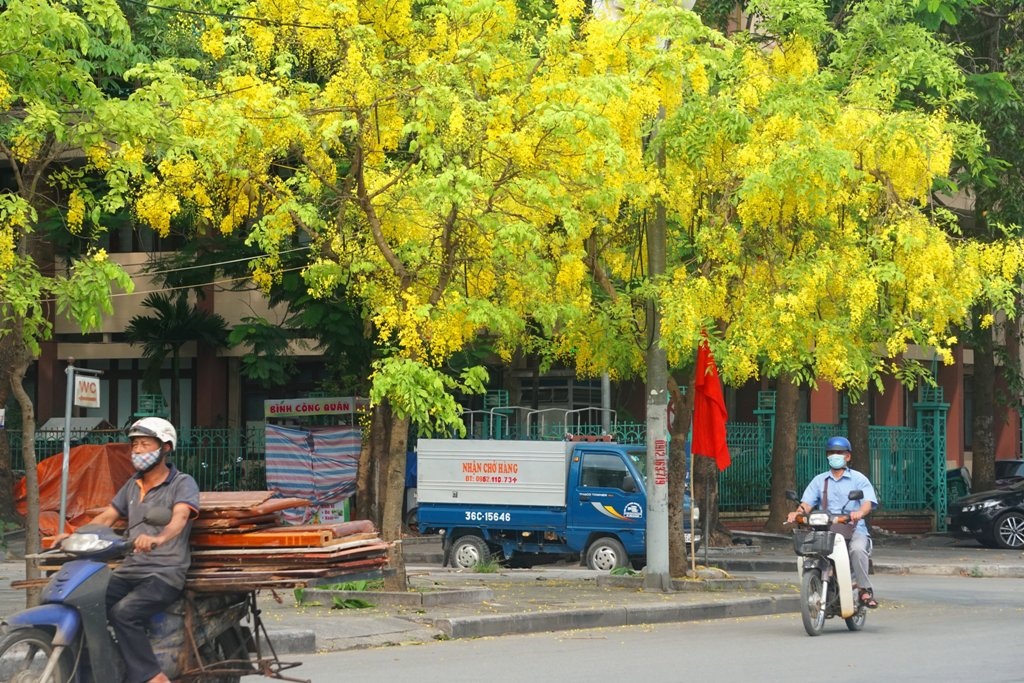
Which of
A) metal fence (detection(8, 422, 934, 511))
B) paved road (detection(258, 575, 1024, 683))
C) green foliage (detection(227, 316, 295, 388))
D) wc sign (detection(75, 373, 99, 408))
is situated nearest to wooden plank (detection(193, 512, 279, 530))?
paved road (detection(258, 575, 1024, 683))

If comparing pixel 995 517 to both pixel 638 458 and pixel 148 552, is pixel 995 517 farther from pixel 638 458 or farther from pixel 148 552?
pixel 148 552

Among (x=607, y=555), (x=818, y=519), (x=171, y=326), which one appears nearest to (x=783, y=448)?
(x=607, y=555)

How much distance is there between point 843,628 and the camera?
15.4 metres

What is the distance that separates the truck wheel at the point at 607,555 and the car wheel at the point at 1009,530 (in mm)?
10485

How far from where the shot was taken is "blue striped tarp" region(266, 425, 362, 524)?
29.1 metres

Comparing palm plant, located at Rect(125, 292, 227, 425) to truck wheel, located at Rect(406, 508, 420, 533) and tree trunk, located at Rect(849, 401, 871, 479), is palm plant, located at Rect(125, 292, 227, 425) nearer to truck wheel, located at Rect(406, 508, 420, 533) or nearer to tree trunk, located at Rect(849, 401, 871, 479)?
truck wheel, located at Rect(406, 508, 420, 533)

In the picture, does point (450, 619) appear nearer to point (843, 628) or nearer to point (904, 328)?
point (843, 628)

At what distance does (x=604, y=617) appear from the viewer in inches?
635

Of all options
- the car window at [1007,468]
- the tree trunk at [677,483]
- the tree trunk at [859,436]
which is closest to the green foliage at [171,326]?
the tree trunk at [859,436]

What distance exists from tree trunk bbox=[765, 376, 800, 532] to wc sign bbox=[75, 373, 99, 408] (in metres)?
16.0

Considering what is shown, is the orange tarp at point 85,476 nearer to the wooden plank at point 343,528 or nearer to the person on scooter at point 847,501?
the person on scooter at point 847,501

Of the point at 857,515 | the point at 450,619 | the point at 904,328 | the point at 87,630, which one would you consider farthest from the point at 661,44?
the point at 87,630

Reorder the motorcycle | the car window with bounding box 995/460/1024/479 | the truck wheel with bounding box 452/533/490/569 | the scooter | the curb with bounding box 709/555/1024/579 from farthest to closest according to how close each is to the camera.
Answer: the car window with bounding box 995/460/1024/479, the curb with bounding box 709/555/1024/579, the truck wheel with bounding box 452/533/490/569, the motorcycle, the scooter

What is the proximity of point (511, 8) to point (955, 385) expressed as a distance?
33.7m
